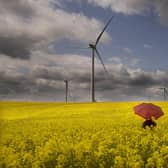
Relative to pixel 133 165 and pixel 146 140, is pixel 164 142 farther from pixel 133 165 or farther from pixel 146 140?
pixel 133 165

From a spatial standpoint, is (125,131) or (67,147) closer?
(67,147)

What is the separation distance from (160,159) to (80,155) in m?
2.16

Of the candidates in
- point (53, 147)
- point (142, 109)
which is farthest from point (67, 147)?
point (142, 109)

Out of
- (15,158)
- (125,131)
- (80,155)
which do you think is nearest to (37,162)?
(15,158)

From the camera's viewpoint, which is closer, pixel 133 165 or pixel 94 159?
pixel 133 165

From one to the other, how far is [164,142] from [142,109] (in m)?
5.06

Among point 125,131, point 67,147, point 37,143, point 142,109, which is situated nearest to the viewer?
point 67,147

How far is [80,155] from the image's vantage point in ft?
41.8

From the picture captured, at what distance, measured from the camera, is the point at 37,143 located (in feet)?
56.0

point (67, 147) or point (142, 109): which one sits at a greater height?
point (142, 109)

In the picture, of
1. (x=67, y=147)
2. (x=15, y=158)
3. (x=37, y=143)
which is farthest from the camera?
(x=37, y=143)

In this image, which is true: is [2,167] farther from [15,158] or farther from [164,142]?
[164,142]

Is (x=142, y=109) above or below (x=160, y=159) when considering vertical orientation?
above

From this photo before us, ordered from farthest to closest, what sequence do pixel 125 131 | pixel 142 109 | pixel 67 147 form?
pixel 142 109, pixel 125 131, pixel 67 147
